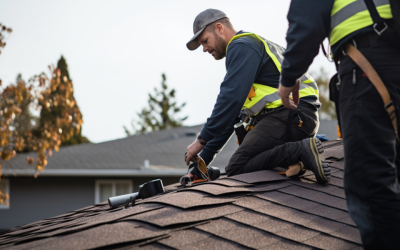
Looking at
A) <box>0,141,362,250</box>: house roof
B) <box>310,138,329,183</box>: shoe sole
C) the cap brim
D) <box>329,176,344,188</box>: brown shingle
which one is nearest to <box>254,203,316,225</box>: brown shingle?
<box>0,141,362,250</box>: house roof

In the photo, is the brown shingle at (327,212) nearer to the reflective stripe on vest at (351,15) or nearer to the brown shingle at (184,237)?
the brown shingle at (184,237)

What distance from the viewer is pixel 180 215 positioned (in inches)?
79.0

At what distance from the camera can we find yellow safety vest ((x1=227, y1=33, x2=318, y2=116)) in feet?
10.1

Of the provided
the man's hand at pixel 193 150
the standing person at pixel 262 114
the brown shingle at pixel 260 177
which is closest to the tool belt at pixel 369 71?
the brown shingle at pixel 260 177

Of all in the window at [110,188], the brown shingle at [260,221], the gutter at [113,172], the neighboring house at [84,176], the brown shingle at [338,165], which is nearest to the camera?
the brown shingle at [260,221]

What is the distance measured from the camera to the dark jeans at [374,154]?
158 cm

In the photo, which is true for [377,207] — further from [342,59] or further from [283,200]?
[283,200]

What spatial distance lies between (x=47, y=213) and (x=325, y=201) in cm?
1313

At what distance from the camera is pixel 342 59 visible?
1.77 m

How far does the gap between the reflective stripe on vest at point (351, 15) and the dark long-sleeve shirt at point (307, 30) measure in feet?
0.08

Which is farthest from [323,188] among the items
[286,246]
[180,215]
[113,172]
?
[113,172]

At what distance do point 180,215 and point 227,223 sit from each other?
0.25 meters

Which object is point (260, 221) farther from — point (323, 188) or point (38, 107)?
point (38, 107)

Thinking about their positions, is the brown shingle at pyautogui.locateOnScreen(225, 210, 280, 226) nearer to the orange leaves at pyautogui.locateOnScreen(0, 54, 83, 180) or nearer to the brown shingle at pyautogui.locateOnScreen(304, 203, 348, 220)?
the brown shingle at pyautogui.locateOnScreen(304, 203, 348, 220)
